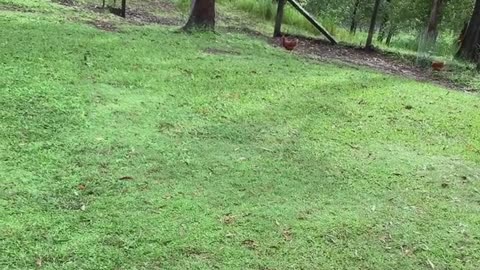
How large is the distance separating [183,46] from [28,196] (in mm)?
3519

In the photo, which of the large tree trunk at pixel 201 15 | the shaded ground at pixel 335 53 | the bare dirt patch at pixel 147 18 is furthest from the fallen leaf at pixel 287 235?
the bare dirt patch at pixel 147 18

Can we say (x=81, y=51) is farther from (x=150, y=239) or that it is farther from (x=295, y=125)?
(x=150, y=239)

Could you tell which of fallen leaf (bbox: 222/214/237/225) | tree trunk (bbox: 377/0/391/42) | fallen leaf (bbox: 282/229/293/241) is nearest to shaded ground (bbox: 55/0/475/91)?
fallen leaf (bbox: 222/214/237/225)

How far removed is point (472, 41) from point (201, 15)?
5.36m

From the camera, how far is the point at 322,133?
4293 millimetres

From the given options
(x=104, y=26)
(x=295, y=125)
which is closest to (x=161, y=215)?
(x=295, y=125)

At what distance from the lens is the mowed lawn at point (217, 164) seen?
2.69 m

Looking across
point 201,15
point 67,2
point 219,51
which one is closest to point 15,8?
point 67,2

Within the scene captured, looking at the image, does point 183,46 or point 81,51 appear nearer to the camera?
point 81,51

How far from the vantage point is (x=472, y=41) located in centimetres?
1002

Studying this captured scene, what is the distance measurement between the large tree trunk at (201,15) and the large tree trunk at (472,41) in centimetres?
505

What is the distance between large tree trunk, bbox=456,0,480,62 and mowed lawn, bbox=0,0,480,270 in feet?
14.8

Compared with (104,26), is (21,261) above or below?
below

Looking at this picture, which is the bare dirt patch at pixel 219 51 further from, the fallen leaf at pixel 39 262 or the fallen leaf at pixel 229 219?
the fallen leaf at pixel 39 262
